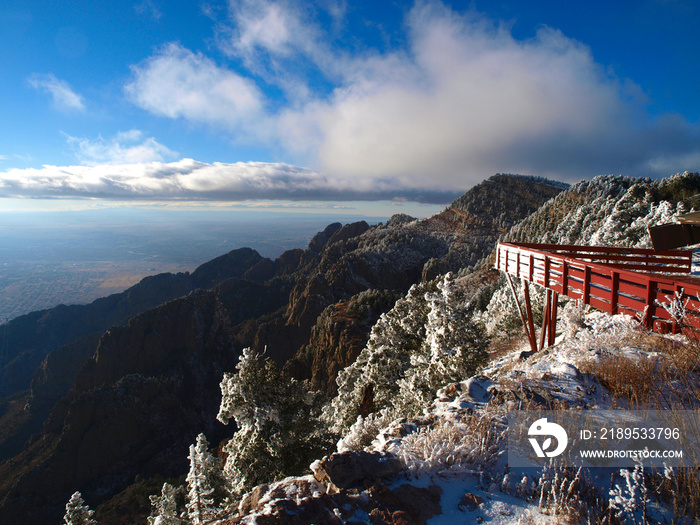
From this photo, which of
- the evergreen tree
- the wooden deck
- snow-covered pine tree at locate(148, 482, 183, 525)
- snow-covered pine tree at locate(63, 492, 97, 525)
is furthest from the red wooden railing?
snow-covered pine tree at locate(63, 492, 97, 525)

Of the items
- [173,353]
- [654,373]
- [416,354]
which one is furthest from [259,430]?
[173,353]

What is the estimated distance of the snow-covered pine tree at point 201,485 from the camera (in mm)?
9992

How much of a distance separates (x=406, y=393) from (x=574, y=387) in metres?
6.73

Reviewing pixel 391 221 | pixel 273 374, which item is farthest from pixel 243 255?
pixel 273 374

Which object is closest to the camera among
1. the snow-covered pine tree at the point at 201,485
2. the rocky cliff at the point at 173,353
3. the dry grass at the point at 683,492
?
the dry grass at the point at 683,492

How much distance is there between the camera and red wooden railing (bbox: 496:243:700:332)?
17.8 feet

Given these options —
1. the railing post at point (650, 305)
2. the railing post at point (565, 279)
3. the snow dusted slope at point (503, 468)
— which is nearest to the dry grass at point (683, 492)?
the snow dusted slope at point (503, 468)

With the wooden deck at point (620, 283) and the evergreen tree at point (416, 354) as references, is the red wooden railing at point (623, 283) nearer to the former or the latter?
the wooden deck at point (620, 283)

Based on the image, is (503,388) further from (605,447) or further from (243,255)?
(243,255)

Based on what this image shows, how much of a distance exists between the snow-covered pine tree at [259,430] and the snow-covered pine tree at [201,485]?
623 mm

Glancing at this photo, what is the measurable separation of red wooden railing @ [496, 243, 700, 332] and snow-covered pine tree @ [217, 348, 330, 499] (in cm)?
917

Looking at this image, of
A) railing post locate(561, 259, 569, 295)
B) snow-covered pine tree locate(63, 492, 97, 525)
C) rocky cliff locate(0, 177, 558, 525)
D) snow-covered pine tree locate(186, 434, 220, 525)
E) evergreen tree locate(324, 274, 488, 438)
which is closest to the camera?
railing post locate(561, 259, 569, 295)

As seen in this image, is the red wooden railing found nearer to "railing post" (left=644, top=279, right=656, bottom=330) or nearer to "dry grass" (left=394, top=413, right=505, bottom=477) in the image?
"railing post" (left=644, top=279, right=656, bottom=330)

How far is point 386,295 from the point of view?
46125 millimetres
